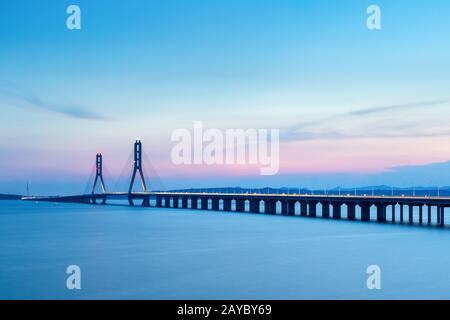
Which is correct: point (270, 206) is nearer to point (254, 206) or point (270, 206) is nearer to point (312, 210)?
point (254, 206)

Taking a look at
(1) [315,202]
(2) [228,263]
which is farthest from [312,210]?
(2) [228,263]

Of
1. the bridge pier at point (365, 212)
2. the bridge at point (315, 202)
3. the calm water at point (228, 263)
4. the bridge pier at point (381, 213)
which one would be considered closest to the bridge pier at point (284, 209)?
the bridge at point (315, 202)

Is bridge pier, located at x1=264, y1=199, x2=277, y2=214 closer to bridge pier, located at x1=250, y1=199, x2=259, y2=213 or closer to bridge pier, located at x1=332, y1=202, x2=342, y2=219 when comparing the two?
bridge pier, located at x1=250, y1=199, x2=259, y2=213

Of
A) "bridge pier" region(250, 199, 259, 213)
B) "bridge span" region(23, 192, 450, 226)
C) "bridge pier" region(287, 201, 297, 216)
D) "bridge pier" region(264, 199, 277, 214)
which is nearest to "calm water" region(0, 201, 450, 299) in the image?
"bridge span" region(23, 192, 450, 226)

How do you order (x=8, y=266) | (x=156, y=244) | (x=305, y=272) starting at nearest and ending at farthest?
(x=305, y=272), (x=8, y=266), (x=156, y=244)

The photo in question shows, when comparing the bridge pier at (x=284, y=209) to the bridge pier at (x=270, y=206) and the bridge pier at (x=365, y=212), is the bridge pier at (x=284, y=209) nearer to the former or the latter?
the bridge pier at (x=270, y=206)

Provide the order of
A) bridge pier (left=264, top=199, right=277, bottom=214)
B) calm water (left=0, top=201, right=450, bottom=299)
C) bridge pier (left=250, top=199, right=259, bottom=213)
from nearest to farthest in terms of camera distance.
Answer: calm water (left=0, top=201, right=450, bottom=299)
bridge pier (left=264, top=199, right=277, bottom=214)
bridge pier (left=250, top=199, right=259, bottom=213)
